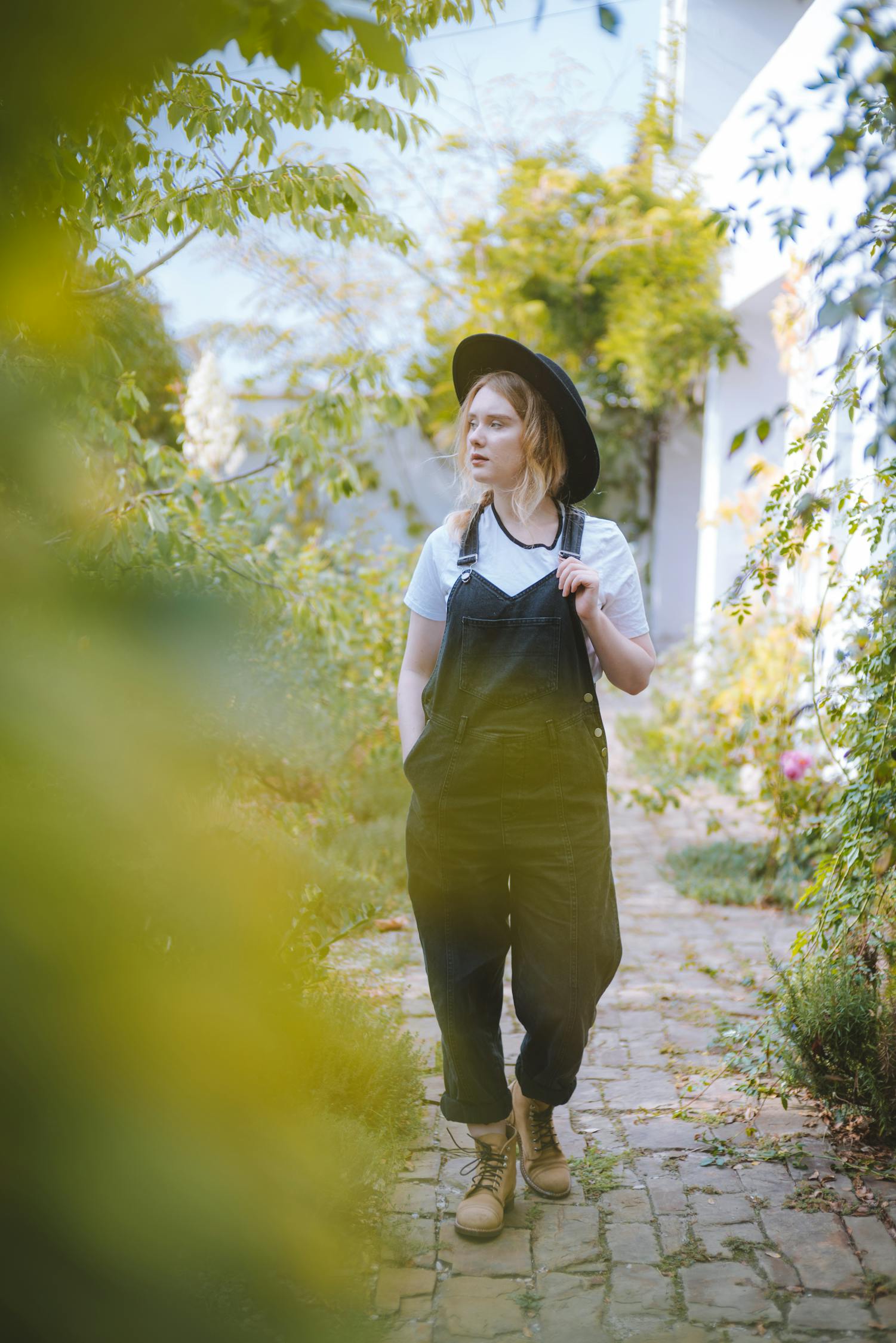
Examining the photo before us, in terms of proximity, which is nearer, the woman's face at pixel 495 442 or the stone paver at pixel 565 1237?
the stone paver at pixel 565 1237

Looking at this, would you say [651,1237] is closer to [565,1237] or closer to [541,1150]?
[565,1237]

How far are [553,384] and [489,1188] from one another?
1745 mm

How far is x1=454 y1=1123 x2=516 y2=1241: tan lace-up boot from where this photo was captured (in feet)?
8.02

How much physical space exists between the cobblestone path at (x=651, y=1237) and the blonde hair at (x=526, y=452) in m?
1.51

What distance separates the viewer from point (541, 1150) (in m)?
2.65

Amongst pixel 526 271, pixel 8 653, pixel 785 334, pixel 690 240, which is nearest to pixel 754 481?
pixel 785 334

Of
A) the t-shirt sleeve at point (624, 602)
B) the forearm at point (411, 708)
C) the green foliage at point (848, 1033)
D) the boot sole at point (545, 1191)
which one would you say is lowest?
the boot sole at point (545, 1191)

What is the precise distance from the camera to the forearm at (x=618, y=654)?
2355mm

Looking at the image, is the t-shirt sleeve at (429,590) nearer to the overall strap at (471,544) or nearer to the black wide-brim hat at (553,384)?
the overall strap at (471,544)

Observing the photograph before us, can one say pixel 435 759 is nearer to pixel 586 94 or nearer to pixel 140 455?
pixel 140 455

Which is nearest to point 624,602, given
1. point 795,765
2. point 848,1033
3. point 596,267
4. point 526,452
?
point 526,452

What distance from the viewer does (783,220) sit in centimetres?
265

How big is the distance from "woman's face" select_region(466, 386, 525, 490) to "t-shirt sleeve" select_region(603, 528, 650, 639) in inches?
11.1

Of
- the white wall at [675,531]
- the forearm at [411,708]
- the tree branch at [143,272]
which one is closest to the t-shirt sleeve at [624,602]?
the forearm at [411,708]
